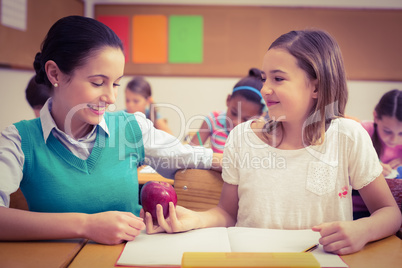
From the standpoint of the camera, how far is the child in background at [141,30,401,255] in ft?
3.48

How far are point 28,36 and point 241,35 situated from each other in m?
2.37

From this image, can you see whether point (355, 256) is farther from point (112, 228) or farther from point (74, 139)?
point (74, 139)

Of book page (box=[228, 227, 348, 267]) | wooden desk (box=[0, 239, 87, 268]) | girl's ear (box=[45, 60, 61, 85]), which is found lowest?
wooden desk (box=[0, 239, 87, 268])

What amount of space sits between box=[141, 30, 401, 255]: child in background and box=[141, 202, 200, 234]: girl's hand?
0.06 ft

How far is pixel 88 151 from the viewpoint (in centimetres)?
112

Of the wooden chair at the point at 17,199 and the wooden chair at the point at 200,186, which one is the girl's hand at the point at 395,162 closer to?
the wooden chair at the point at 200,186

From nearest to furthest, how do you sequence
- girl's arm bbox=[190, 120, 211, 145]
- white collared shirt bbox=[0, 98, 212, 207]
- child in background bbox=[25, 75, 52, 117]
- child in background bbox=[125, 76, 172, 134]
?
1. white collared shirt bbox=[0, 98, 212, 207]
2. child in background bbox=[25, 75, 52, 117]
3. girl's arm bbox=[190, 120, 211, 145]
4. child in background bbox=[125, 76, 172, 134]

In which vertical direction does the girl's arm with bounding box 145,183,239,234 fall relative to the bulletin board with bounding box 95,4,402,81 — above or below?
below

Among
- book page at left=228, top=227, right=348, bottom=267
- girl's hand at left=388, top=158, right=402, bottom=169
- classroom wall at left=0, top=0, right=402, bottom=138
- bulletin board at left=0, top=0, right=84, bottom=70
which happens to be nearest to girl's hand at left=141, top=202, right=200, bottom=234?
book page at left=228, top=227, right=348, bottom=267

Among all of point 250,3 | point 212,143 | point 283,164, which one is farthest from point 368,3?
point 283,164

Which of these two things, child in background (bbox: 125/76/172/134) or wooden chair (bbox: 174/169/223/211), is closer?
wooden chair (bbox: 174/169/223/211)

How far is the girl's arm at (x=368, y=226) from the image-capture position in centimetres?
80

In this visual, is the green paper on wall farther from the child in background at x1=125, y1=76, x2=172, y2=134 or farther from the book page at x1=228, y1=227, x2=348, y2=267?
the book page at x1=228, y1=227, x2=348, y2=267

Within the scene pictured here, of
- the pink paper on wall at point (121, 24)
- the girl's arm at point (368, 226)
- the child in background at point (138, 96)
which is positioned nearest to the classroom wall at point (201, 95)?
the child in background at point (138, 96)
